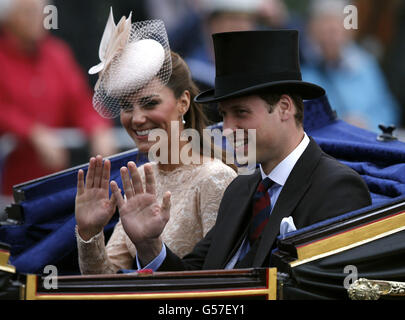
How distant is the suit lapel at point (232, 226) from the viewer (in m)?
2.46

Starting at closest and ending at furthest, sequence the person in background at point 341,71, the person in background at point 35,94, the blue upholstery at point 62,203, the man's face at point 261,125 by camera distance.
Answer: the man's face at point 261,125 < the blue upholstery at point 62,203 < the person in background at point 35,94 < the person in background at point 341,71

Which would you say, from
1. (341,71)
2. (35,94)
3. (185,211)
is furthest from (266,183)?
(341,71)

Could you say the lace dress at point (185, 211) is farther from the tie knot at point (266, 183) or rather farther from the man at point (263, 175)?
the tie knot at point (266, 183)

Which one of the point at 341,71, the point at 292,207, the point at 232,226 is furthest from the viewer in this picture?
the point at 341,71

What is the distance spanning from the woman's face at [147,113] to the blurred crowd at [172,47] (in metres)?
0.38

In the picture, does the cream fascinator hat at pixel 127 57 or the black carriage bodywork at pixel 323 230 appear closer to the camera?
the black carriage bodywork at pixel 323 230

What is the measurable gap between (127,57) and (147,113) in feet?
0.85

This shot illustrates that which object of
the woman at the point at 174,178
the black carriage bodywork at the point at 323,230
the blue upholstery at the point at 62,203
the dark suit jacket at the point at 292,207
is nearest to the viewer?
the black carriage bodywork at the point at 323,230

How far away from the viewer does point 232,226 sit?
2.49 metres

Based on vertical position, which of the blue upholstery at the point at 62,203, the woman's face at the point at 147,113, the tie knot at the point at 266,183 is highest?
the woman's face at the point at 147,113

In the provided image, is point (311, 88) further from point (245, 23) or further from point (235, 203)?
point (245, 23)

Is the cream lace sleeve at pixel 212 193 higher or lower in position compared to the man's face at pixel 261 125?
lower

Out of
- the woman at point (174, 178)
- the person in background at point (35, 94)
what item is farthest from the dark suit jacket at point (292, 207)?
the person in background at point (35, 94)

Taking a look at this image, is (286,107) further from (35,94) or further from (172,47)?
(172,47)
